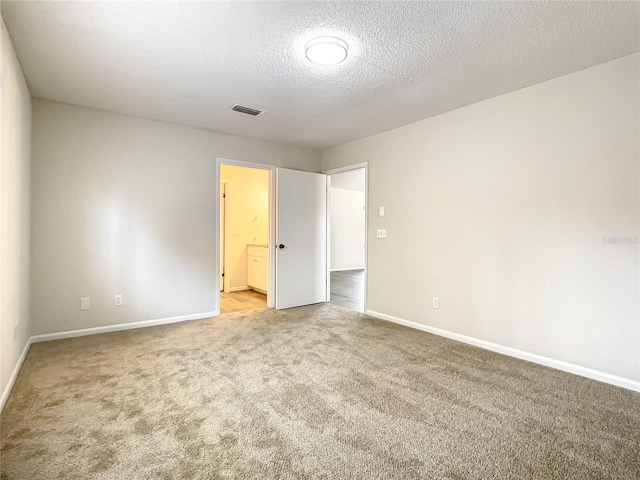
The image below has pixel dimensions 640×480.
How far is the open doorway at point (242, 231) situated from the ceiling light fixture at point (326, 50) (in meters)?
3.77

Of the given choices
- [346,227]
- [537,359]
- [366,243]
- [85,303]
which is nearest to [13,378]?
[85,303]

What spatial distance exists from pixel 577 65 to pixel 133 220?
14.6ft

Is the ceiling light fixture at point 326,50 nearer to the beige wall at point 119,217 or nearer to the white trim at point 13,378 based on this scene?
the beige wall at point 119,217

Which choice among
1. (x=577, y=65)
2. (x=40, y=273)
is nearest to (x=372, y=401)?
(x=577, y=65)

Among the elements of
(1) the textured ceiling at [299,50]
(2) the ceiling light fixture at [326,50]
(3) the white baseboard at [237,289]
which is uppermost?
(1) the textured ceiling at [299,50]

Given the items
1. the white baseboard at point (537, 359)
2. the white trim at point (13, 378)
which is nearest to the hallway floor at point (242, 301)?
the white trim at point (13, 378)

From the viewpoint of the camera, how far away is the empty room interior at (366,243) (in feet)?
5.99

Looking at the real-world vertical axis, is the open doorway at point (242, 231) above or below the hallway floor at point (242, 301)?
above

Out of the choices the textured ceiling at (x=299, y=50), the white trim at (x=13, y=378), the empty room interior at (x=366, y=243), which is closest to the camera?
the empty room interior at (x=366, y=243)

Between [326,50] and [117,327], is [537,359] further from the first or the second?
[117,327]

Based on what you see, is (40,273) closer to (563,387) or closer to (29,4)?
(29,4)

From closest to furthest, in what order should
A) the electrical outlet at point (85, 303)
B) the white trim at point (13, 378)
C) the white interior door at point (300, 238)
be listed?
the white trim at point (13, 378)
the electrical outlet at point (85, 303)
the white interior door at point (300, 238)

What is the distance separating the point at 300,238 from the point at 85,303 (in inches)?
108

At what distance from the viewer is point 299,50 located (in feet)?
7.72
